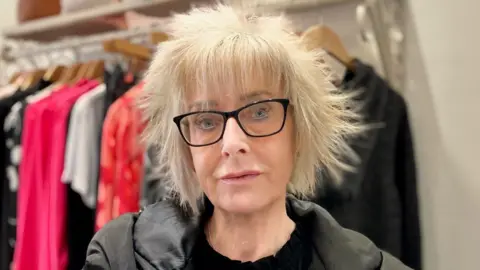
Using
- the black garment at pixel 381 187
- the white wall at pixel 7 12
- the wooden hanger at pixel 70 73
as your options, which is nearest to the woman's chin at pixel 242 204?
the black garment at pixel 381 187

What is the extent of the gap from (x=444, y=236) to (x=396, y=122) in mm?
336

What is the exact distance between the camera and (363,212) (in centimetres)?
105

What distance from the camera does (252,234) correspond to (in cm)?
66

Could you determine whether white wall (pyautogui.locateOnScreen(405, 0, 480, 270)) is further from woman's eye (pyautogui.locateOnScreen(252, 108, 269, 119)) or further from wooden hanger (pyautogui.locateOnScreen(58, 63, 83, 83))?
wooden hanger (pyautogui.locateOnScreen(58, 63, 83, 83))

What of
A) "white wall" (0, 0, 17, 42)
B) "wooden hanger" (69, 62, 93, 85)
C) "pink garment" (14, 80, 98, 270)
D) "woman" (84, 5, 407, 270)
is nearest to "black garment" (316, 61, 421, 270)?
"woman" (84, 5, 407, 270)

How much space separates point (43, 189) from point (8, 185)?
139mm

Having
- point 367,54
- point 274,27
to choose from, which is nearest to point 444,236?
point 367,54

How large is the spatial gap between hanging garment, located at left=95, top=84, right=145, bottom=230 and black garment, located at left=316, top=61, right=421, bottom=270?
0.39m

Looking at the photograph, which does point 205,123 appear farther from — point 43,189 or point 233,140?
point 43,189

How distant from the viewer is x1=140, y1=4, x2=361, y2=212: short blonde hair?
60 centimetres

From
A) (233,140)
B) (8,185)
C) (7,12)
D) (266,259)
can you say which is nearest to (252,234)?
(266,259)

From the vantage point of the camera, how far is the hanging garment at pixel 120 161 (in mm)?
1079

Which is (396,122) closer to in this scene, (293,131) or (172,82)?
(293,131)

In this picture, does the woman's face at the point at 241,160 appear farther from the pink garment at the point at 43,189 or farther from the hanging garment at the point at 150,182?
the pink garment at the point at 43,189
